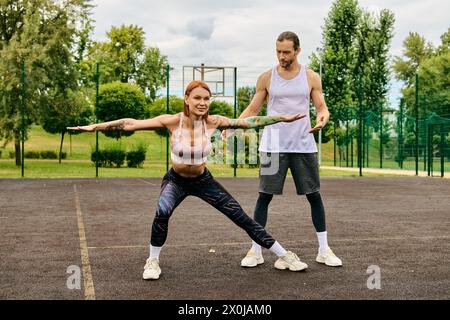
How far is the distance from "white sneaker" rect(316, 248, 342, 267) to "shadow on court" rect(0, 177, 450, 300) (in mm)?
76

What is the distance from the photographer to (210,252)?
5828mm

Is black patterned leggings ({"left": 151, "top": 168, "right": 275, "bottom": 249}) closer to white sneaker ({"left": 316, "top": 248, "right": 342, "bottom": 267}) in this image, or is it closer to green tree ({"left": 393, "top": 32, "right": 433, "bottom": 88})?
white sneaker ({"left": 316, "top": 248, "right": 342, "bottom": 267})

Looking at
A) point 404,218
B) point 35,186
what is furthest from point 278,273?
point 35,186

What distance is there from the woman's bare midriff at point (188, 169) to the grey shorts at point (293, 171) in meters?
0.72

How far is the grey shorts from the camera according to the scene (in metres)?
5.00

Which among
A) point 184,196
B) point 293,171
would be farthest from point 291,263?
point 184,196

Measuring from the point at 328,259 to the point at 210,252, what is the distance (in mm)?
1288

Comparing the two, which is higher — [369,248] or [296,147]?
[296,147]

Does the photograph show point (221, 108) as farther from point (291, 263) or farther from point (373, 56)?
point (291, 263)

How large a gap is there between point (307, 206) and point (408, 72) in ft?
207

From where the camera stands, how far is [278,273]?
15.6ft

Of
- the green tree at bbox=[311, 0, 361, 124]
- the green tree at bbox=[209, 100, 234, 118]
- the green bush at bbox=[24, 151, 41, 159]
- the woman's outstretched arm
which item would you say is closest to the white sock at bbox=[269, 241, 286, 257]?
the woman's outstretched arm

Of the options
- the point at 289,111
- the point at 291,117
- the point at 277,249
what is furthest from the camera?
the point at 289,111
